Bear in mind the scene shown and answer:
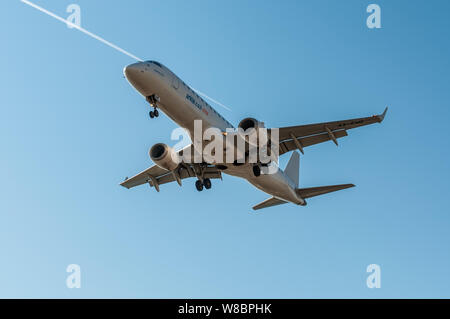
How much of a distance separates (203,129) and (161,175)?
1064 cm

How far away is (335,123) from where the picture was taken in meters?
32.9

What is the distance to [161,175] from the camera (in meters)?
40.3

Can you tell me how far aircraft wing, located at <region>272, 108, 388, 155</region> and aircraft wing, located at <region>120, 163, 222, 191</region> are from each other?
5576 millimetres

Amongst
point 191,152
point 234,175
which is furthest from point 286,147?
point 191,152

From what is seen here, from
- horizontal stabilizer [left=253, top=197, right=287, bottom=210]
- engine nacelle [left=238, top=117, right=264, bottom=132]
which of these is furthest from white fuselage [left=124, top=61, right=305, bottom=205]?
→ horizontal stabilizer [left=253, top=197, right=287, bottom=210]

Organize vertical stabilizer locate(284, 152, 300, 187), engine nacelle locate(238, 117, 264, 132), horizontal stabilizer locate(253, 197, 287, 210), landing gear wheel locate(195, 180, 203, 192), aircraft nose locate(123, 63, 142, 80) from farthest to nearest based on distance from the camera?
vertical stabilizer locate(284, 152, 300, 187) < horizontal stabilizer locate(253, 197, 287, 210) < landing gear wheel locate(195, 180, 203, 192) < engine nacelle locate(238, 117, 264, 132) < aircraft nose locate(123, 63, 142, 80)

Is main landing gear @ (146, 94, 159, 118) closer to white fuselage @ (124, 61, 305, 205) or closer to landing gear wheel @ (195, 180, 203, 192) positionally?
white fuselage @ (124, 61, 305, 205)

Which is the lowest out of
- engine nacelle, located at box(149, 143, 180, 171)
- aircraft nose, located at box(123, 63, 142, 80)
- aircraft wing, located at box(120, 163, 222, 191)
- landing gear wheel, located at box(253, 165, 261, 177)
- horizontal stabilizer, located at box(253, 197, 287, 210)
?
horizontal stabilizer, located at box(253, 197, 287, 210)

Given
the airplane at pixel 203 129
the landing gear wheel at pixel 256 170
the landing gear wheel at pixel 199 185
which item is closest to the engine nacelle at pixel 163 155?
the airplane at pixel 203 129

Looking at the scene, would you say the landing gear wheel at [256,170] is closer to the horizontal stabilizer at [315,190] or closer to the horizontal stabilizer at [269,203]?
the horizontal stabilizer at [315,190]

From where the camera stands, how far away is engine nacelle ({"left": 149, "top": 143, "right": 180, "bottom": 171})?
32625 mm

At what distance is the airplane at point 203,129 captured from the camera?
28.2 metres
